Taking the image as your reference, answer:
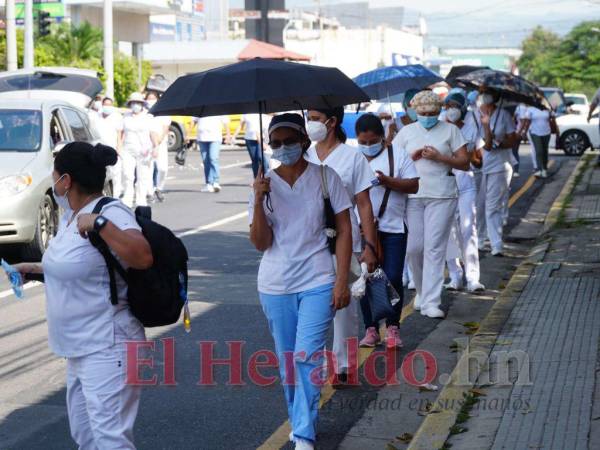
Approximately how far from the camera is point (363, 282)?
659 centimetres

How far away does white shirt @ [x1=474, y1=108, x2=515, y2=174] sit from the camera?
13.2 meters

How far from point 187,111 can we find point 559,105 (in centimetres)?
3247

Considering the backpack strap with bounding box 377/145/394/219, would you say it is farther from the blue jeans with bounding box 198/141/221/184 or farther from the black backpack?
the blue jeans with bounding box 198/141/221/184

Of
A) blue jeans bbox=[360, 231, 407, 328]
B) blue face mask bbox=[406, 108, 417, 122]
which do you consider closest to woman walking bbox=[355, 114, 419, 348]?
blue jeans bbox=[360, 231, 407, 328]

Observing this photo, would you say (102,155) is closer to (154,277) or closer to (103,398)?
(154,277)

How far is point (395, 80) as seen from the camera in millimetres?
12555

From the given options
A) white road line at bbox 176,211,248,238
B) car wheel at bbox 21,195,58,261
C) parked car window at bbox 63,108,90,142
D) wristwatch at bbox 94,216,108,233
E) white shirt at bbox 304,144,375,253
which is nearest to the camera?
wristwatch at bbox 94,216,108,233

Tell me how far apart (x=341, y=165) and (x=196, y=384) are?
5.71ft

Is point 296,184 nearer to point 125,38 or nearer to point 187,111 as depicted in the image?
point 187,111

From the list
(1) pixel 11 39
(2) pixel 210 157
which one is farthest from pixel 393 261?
(1) pixel 11 39

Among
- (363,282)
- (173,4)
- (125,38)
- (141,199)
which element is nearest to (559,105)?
(141,199)

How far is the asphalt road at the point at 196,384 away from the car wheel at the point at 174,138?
22149mm

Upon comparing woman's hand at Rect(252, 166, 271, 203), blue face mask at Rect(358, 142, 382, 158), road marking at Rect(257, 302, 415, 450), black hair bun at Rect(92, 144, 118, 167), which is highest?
black hair bun at Rect(92, 144, 118, 167)

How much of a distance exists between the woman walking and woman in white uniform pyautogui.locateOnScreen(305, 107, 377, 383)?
0.88 m
